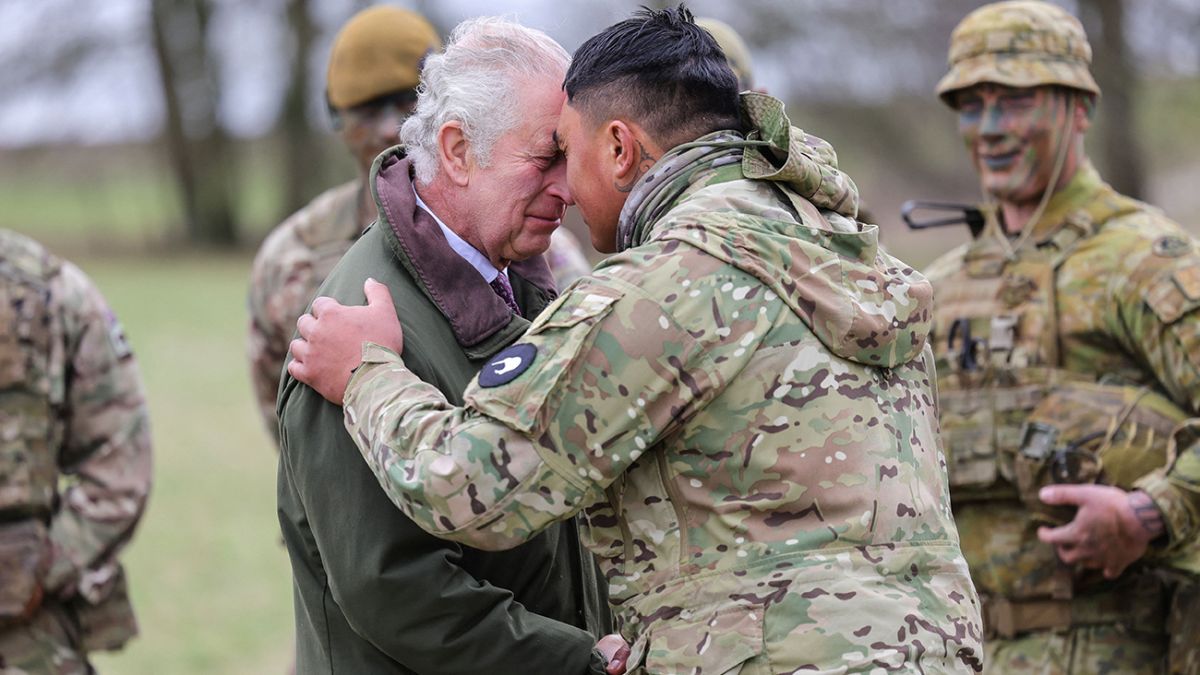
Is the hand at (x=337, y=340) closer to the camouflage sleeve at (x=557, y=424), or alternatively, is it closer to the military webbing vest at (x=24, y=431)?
the camouflage sleeve at (x=557, y=424)

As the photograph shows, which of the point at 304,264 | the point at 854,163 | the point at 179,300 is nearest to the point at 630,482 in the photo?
the point at 304,264

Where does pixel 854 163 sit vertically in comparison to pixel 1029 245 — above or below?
below

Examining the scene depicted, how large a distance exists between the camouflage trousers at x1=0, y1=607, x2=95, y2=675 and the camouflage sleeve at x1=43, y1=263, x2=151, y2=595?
0.11 meters

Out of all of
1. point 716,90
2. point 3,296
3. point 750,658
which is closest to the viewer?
point 750,658

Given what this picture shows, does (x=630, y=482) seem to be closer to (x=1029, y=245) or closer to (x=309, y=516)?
(x=309, y=516)

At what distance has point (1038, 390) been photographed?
4.74 m

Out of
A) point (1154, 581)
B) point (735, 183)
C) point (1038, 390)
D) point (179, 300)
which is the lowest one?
point (179, 300)

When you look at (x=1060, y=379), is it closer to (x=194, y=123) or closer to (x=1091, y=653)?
(x=1091, y=653)

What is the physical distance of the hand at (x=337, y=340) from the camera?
2.96 metres

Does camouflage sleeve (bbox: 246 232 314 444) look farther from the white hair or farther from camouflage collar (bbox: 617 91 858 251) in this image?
camouflage collar (bbox: 617 91 858 251)

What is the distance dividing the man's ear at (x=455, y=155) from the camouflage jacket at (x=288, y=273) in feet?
8.58

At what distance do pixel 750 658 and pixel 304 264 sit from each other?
3589mm

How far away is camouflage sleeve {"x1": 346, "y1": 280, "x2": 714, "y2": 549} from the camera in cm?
267

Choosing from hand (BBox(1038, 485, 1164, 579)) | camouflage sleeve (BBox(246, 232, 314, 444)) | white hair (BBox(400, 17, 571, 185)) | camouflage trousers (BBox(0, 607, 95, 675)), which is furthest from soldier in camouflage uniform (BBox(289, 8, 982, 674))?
camouflage sleeve (BBox(246, 232, 314, 444))
